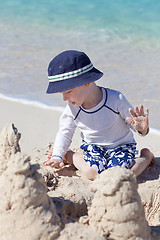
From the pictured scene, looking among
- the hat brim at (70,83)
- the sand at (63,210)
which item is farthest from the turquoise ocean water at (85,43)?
the sand at (63,210)

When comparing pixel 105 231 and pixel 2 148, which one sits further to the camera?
pixel 2 148

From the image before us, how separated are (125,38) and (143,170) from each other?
6.07 m

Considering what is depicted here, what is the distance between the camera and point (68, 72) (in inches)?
114

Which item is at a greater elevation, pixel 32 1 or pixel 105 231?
pixel 32 1

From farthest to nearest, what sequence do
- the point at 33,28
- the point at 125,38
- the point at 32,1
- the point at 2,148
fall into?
the point at 32,1 → the point at 33,28 → the point at 125,38 → the point at 2,148

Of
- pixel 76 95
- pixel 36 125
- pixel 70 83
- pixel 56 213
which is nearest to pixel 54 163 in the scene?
pixel 76 95

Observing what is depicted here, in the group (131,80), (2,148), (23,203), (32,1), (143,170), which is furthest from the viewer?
(32,1)

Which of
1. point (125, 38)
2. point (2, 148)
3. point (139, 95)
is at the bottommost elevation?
point (2, 148)

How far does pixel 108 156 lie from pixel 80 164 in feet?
0.79

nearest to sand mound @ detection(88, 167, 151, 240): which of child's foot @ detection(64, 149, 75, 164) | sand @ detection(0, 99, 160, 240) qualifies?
sand @ detection(0, 99, 160, 240)

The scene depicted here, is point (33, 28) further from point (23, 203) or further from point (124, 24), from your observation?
point (23, 203)

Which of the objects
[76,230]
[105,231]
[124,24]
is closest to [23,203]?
[76,230]

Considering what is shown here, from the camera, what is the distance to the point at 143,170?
3.29 m

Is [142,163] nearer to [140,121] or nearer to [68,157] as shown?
[140,121]
